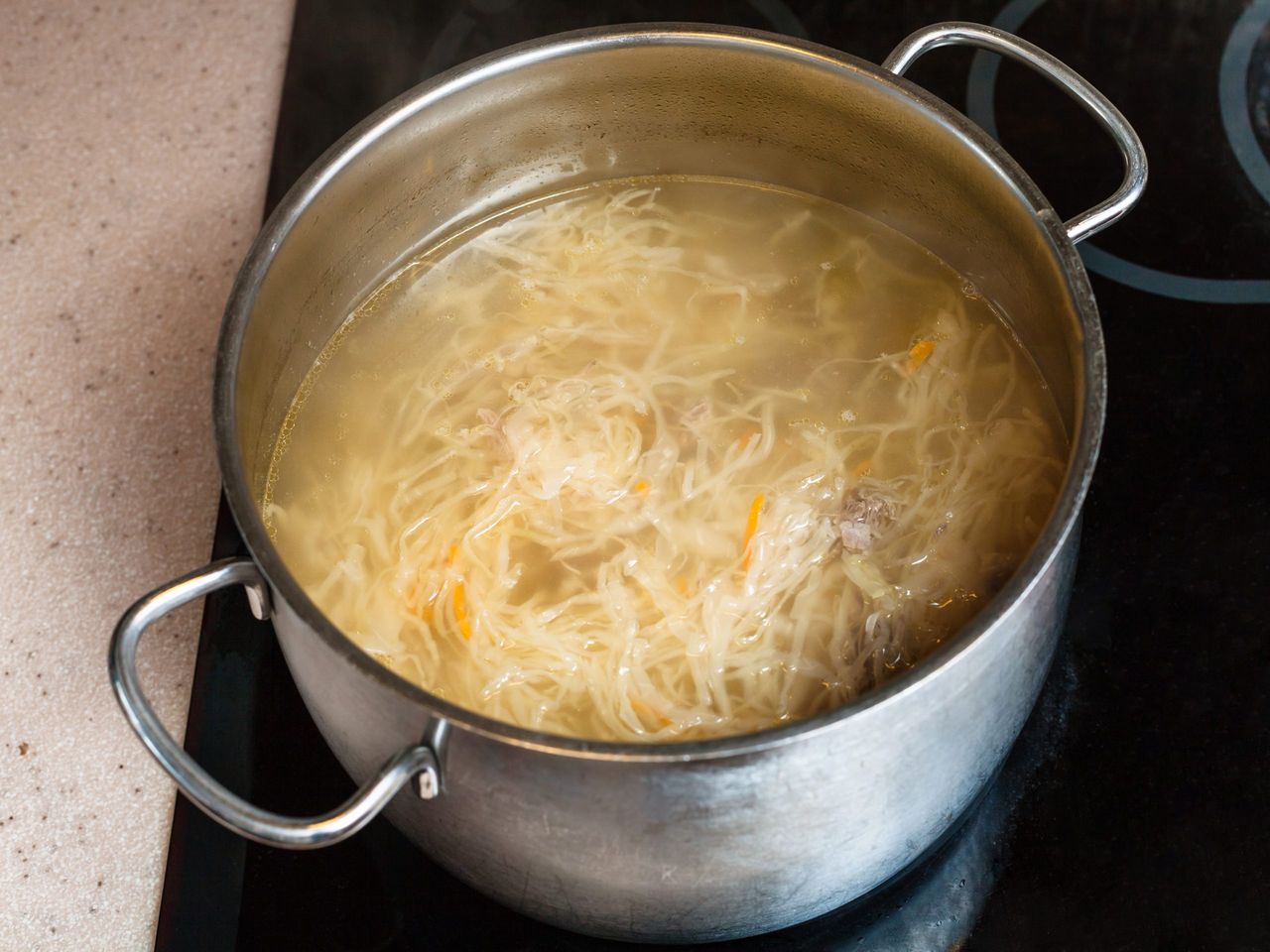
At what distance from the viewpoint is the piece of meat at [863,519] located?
1.72 m

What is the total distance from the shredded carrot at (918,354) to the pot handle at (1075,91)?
0.30 metres

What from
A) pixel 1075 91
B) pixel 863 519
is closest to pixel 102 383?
pixel 863 519

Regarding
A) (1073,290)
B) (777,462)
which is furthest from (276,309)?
(1073,290)

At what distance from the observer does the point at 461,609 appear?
66.3 inches

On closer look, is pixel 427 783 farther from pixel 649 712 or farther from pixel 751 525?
pixel 751 525

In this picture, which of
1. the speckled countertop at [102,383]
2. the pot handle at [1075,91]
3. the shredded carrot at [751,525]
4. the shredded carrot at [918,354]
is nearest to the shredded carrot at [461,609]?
the shredded carrot at [751,525]

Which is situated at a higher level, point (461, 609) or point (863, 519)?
point (863, 519)

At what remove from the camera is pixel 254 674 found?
5.97 feet

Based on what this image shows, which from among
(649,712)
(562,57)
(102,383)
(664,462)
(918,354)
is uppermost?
(562,57)

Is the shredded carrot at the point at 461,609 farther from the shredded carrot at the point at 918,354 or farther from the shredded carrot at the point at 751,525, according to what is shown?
the shredded carrot at the point at 918,354

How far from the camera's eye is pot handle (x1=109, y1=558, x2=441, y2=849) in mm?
1220

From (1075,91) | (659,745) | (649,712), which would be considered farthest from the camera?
(1075,91)

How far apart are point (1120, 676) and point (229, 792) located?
112 centimetres

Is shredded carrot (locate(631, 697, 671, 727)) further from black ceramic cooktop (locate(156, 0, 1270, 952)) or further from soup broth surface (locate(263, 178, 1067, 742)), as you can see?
black ceramic cooktop (locate(156, 0, 1270, 952))
